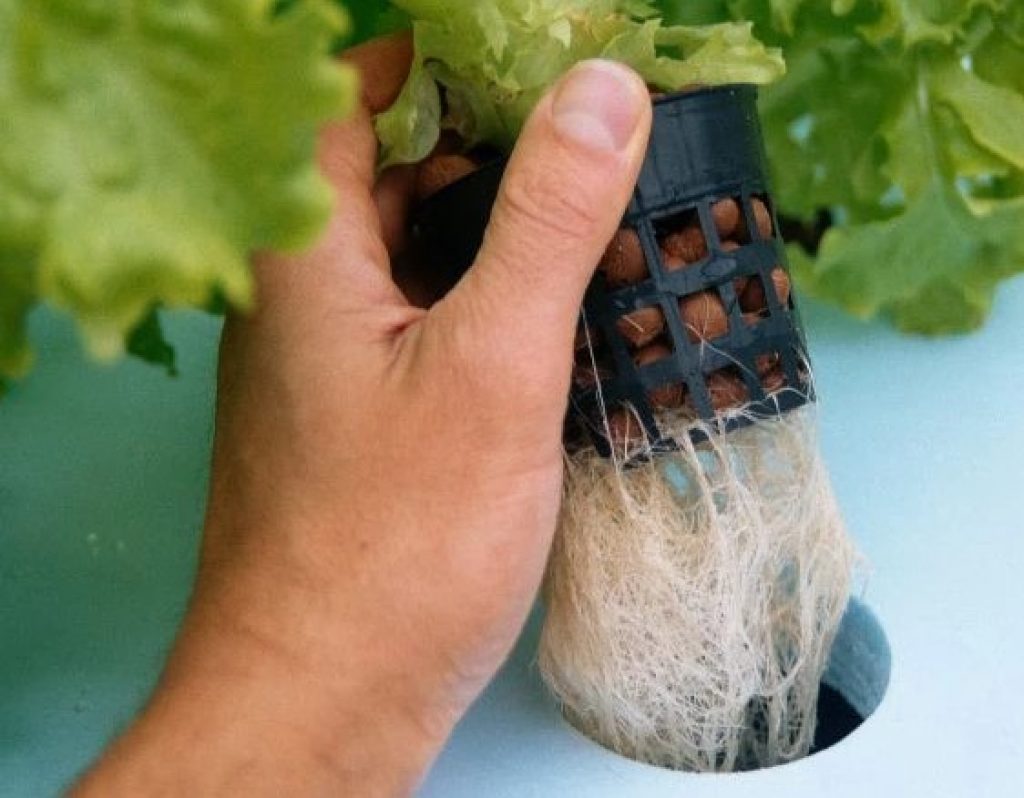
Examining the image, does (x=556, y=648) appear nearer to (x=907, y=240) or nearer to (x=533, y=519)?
(x=533, y=519)

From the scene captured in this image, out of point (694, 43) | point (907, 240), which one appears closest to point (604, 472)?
point (694, 43)

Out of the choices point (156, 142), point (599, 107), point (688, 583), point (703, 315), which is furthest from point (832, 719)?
point (156, 142)

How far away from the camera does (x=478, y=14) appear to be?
0.54 meters

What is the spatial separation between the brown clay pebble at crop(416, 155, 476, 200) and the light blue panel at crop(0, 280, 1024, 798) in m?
0.25

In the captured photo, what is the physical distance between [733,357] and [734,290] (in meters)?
0.03

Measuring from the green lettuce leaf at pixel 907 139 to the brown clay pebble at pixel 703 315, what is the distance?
23 cm

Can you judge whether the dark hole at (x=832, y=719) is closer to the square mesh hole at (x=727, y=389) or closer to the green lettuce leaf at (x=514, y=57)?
the square mesh hole at (x=727, y=389)

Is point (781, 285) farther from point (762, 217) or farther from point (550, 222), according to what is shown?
point (550, 222)

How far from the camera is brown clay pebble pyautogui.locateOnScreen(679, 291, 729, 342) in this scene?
57cm

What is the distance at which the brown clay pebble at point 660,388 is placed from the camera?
0.57 meters

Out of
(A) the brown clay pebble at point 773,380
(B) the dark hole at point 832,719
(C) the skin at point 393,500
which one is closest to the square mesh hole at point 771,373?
(A) the brown clay pebble at point 773,380

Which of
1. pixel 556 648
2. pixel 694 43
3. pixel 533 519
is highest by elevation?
pixel 694 43

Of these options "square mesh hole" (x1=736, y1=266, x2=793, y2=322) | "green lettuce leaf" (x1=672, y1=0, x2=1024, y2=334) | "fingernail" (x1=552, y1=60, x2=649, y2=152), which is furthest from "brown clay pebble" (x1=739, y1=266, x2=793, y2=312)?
"green lettuce leaf" (x1=672, y1=0, x2=1024, y2=334)

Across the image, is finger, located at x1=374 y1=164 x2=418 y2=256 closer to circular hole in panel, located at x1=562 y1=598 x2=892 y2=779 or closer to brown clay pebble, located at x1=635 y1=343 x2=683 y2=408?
brown clay pebble, located at x1=635 y1=343 x2=683 y2=408
